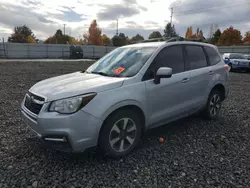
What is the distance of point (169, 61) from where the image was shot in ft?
12.5

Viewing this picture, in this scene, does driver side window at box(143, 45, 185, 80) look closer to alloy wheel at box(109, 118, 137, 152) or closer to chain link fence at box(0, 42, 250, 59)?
alloy wheel at box(109, 118, 137, 152)

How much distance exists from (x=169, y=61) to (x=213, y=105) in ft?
5.83

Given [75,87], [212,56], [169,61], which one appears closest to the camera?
[75,87]

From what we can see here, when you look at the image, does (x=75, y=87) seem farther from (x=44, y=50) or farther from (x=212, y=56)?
(x=44, y=50)

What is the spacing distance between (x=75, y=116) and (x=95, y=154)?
A: 2.93 feet

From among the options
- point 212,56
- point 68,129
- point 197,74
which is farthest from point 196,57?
point 68,129

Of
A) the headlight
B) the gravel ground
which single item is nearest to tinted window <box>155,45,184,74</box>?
the gravel ground

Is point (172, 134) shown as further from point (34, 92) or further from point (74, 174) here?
point (34, 92)

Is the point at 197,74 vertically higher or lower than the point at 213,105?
higher

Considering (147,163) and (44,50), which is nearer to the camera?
(147,163)

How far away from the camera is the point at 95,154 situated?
328 centimetres

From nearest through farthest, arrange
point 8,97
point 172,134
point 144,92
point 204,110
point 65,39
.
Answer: point 144,92 → point 172,134 → point 204,110 → point 8,97 → point 65,39

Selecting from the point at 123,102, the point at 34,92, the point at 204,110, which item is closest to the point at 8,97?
the point at 34,92

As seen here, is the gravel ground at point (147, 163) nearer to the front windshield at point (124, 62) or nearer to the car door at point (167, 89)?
the car door at point (167, 89)
